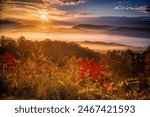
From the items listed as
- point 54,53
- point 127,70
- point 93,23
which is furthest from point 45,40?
point 127,70

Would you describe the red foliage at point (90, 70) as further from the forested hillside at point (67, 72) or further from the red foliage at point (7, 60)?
the red foliage at point (7, 60)

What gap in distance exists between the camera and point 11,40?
775 cm

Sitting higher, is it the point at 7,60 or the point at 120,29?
the point at 120,29

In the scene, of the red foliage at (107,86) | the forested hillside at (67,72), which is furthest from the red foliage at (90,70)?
the red foliage at (107,86)

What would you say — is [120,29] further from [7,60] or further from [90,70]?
[7,60]

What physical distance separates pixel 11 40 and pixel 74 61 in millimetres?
898

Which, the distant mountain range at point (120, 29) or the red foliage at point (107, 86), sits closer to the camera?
the red foliage at point (107, 86)

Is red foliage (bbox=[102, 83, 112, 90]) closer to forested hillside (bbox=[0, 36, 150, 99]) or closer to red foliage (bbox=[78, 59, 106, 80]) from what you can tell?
forested hillside (bbox=[0, 36, 150, 99])

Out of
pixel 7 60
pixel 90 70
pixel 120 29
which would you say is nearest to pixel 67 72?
pixel 90 70

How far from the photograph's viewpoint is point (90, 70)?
7633 millimetres

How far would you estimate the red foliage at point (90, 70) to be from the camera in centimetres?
761

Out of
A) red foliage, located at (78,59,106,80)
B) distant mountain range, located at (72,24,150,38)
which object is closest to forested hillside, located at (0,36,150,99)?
red foliage, located at (78,59,106,80)

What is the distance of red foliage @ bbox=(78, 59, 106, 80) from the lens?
7605 mm

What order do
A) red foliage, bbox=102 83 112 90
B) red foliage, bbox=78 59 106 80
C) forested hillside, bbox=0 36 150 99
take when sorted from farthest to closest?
1. red foliage, bbox=78 59 106 80
2. red foliage, bbox=102 83 112 90
3. forested hillside, bbox=0 36 150 99
